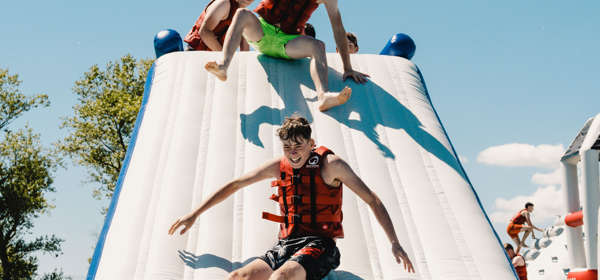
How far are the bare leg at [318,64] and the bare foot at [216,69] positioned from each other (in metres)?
0.55

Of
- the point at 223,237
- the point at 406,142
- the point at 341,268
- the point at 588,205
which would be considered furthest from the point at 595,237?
the point at 223,237

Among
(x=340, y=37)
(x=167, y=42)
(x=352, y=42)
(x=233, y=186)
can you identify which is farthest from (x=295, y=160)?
(x=352, y=42)

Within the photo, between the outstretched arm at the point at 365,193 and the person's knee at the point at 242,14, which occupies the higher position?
the person's knee at the point at 242,14

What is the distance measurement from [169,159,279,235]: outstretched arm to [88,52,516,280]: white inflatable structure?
20cm

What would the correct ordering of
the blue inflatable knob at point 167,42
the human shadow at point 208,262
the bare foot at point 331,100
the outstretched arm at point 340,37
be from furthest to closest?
the blue inflatable knob at point 167,42 → the outstretched arm at point 340,37 → the bare foot at point 331,100 → the human shadow at point 208,262

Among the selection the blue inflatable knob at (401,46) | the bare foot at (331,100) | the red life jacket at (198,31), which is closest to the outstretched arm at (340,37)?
the bare foot at (331,100)

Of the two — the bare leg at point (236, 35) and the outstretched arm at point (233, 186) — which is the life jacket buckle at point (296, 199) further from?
the bare leg at point (236, 35)

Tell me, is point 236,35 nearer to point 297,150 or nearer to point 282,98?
point 282,98

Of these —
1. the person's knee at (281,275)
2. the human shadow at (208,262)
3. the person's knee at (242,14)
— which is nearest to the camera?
the person's knee at (281,275)

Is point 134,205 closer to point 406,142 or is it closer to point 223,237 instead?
point 223,237

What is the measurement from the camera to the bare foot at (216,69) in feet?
10.5

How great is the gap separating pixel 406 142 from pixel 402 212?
61 centimetres

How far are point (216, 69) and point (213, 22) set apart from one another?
111 centimetres

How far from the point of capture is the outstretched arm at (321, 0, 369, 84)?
11.9 feet
